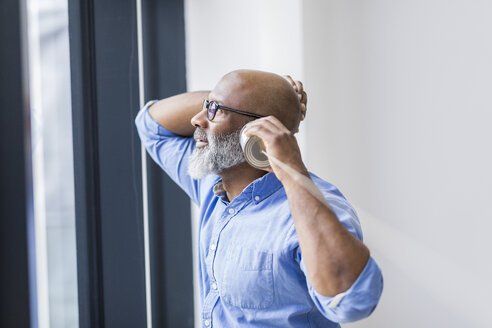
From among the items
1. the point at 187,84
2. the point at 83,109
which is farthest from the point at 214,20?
the point at 83,109

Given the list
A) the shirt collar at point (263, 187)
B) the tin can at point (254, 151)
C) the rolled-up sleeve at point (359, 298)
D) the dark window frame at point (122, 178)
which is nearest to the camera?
the rolled-up sleeve at point (359, 298)

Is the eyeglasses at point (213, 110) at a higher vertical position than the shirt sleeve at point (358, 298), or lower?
higher

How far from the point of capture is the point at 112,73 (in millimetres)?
1466

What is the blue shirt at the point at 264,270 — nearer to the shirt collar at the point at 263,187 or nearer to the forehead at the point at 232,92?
the shirt collar at the point at 263,187

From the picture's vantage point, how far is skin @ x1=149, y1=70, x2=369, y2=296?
2.68 feet

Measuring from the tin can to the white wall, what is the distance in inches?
24.3

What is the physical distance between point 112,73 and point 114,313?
2.74 feet

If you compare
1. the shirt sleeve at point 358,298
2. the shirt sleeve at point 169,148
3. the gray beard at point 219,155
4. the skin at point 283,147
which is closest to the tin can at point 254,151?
the skin at point 283,147

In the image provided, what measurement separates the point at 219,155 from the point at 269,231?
0.86 ft

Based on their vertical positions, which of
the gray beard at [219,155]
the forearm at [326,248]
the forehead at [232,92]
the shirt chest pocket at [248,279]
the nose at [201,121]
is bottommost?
the shirt chest pocket at [248,279]

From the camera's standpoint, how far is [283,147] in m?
0.92

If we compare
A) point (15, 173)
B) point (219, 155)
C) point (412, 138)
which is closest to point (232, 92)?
point (219, 155)

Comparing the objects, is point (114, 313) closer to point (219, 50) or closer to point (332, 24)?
point (219, 50)

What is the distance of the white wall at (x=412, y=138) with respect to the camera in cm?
143
